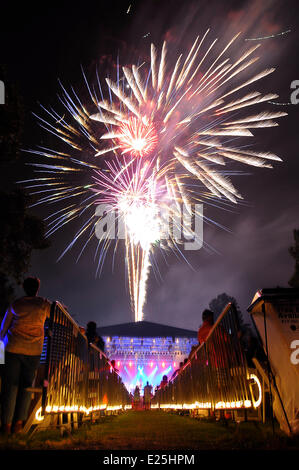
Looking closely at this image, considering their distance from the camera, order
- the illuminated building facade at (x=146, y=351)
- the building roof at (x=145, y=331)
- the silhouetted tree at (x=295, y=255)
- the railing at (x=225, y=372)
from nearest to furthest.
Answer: the railing at (x=225, y=372)
the silhouetted tree at (x=295, y=255)
the illuminated building facade at (x=146, y=351)
the building roof at (x=145, y=331)

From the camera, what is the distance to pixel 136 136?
17.8 meters

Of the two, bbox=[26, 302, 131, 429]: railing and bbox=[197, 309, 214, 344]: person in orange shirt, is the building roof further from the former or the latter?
bbox=[26, 302, 131, 429]: railing

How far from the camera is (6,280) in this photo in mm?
15992

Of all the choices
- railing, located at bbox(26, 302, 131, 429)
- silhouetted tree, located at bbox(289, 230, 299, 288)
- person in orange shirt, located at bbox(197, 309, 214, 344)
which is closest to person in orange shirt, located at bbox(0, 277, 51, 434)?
railing, located at bbox(26, 302, 131, 429)

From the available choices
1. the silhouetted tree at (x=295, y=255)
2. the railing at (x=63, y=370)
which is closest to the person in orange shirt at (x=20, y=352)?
the railing at (x=63, y=370)

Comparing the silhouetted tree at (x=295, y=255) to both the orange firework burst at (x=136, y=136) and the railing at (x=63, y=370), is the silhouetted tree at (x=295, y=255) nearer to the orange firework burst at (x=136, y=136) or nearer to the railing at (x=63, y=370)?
the orange firework burst at (x=136, y=136)

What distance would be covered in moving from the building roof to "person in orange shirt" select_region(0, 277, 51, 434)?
61.8 metres

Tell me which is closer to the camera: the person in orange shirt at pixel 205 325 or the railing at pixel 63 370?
the railing at pixel 63 370

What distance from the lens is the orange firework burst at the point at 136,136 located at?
57.7ft

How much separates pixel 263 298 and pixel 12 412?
108 inches

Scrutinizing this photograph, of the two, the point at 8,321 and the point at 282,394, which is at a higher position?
the point at 8,321
